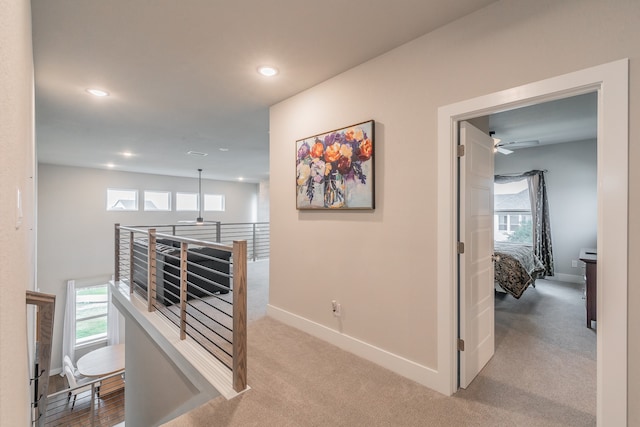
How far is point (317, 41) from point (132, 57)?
148cm

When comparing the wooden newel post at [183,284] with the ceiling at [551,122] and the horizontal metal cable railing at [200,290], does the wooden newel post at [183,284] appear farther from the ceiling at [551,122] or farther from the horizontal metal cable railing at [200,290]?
the ceiling at [551,122]

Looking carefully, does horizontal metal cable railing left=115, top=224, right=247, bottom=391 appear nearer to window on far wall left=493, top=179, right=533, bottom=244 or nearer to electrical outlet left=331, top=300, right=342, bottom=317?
electrical outlet left=331, top=300, right=342, bottom=317

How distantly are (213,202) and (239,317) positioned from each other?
8689 millimetres

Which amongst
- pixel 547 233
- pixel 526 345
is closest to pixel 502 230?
pixel 547 233

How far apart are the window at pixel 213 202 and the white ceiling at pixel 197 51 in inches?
224

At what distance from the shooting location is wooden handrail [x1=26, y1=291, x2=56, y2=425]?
46.5 inches

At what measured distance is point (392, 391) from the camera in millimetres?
1969

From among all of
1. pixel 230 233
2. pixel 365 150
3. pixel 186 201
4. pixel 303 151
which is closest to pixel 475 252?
pixel 365 150

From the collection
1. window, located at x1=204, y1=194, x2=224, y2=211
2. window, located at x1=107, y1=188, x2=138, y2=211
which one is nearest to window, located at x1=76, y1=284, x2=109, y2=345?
window, located at x1=107, y1=188, x2=138, y2=211

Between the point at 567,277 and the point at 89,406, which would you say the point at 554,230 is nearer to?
the point at 567,277

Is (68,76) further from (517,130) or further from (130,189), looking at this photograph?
(130,189)

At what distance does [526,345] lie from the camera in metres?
2.71

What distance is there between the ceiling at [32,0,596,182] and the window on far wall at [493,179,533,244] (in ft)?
5.91

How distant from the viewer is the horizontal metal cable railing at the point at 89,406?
5215mm
